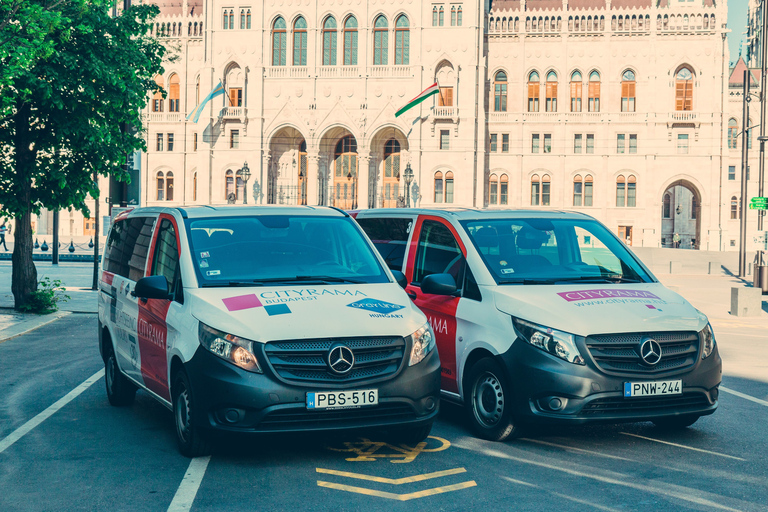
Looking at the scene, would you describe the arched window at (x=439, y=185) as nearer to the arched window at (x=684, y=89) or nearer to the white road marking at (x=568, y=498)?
the arched window at (x=684, y=89)

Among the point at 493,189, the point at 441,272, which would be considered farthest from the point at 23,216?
the point at 493,189

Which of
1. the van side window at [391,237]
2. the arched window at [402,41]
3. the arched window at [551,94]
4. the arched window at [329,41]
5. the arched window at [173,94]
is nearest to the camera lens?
the van side window at [391,237]

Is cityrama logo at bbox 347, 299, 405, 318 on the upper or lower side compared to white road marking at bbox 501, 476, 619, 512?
upper

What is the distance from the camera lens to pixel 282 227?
6.86 m

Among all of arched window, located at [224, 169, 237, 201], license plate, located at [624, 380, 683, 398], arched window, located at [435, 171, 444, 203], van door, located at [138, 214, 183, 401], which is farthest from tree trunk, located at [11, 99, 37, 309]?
arched window, located at [224, 169, 237, 201]

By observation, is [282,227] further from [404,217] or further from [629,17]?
[629,17]

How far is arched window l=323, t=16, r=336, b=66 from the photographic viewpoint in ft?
187

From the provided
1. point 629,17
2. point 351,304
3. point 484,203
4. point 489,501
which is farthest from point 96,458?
point 629,17

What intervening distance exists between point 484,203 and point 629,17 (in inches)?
686

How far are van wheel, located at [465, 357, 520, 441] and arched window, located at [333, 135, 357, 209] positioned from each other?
52.1m

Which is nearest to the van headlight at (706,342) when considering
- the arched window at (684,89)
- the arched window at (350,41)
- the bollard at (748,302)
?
the bollard at (748,302)

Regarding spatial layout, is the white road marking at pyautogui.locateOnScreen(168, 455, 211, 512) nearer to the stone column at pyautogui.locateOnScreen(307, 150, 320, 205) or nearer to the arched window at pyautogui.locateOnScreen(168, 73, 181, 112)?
the stone column at pyautogui.locateOnScreen(307, 150, 320, 205)

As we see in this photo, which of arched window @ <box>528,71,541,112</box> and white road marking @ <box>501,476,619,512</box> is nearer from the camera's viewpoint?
white road marking @ <box>501,476,619,512</box>

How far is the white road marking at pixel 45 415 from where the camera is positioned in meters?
6.73
